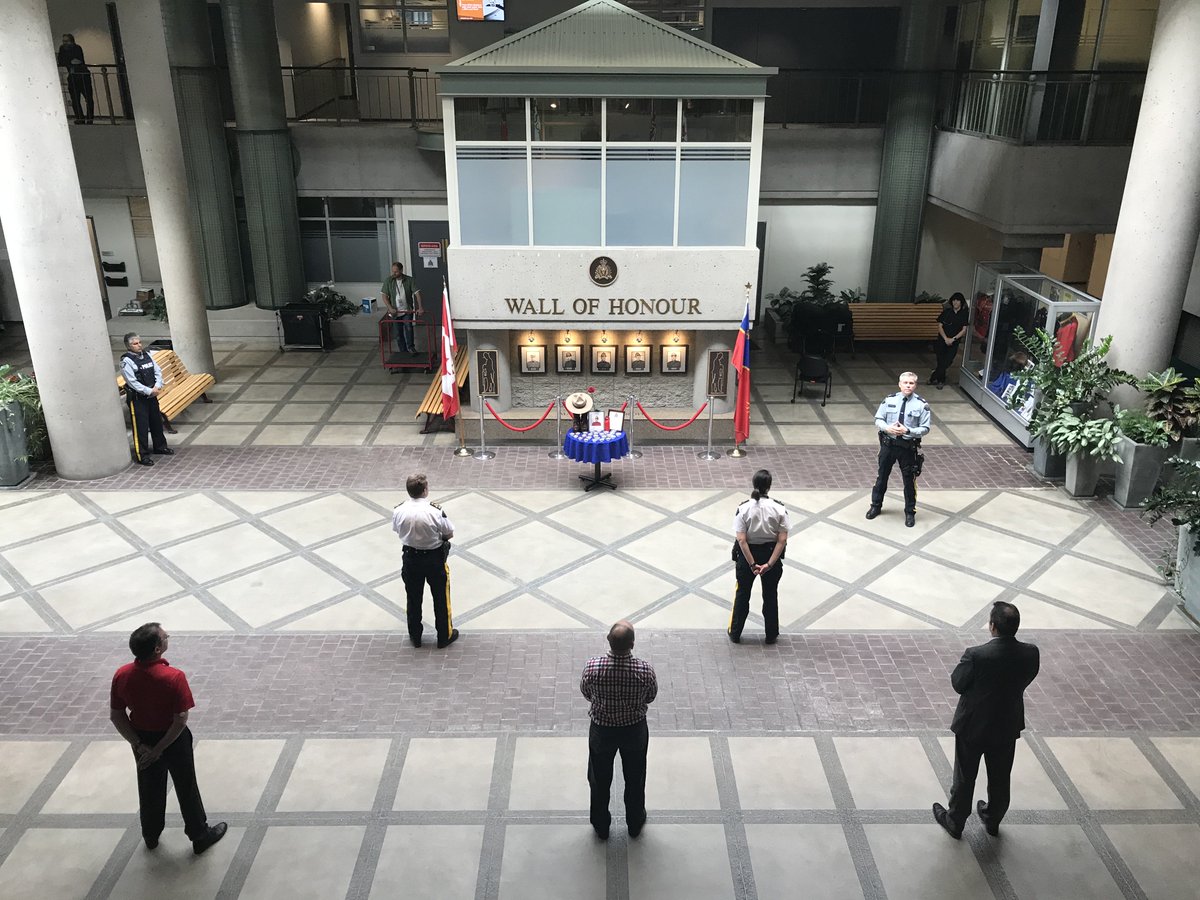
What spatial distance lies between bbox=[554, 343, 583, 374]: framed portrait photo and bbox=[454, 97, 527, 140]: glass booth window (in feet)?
9.88

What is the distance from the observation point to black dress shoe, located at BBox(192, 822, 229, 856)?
645 centimetres

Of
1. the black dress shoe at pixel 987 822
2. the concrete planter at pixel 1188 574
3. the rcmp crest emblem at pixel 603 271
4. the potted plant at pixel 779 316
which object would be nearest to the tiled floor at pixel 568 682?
the black dress shoe at pixel 987 822

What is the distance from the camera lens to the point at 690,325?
13.6m

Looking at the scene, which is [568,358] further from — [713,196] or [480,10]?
[480,10]

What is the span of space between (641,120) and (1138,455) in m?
7.60

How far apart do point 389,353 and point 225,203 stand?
4.46 m

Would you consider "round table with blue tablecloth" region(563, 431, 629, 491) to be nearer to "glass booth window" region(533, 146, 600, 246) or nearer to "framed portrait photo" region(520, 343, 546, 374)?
"framed portrait photo" region(520, 343, 546, 374)

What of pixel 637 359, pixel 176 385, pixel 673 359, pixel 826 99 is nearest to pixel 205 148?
pixel 176 385

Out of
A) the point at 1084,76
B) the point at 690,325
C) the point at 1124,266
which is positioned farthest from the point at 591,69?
the point at 1084,76

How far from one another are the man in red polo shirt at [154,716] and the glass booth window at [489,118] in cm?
893

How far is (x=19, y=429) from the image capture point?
12.5 metres

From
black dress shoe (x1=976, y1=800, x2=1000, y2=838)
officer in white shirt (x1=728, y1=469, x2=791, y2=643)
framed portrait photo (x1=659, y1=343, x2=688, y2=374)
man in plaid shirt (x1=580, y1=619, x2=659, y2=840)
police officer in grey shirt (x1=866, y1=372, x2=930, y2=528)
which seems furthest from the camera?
framed portrait photo (x1=659, y1=343, x2=688, y2=374)

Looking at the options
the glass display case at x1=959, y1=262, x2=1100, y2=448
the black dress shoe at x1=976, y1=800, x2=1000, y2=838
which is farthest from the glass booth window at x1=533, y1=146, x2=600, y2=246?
the black dress shoe at x1=976, y1=800, x2=1000, y2=838

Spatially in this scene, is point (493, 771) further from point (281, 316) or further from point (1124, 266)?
point (281, 316)
